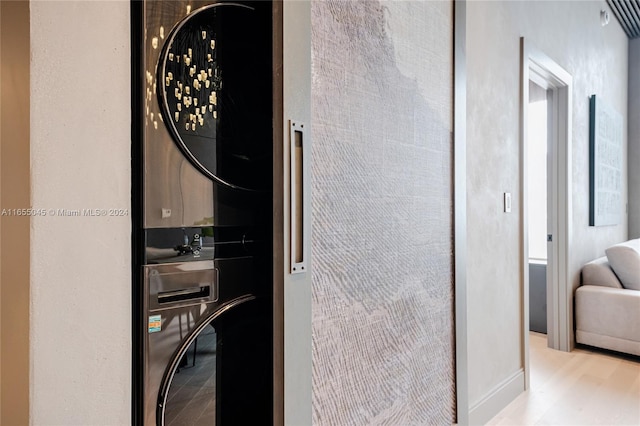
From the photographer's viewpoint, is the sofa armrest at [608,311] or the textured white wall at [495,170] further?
the sofa armrest at [608,311]

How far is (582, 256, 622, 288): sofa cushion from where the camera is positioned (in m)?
3.29

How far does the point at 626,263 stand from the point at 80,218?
379cm

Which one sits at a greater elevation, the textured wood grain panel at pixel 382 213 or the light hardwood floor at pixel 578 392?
the textured wood grain panel at pixel 382 213

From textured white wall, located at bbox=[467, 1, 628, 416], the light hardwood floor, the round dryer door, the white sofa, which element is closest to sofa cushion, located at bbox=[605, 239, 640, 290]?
the white sofa

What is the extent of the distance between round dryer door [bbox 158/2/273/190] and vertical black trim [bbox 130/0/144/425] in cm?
5

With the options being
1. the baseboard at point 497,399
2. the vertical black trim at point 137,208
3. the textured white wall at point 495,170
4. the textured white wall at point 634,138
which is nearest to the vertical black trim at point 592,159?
the textured white wall at point 495,170

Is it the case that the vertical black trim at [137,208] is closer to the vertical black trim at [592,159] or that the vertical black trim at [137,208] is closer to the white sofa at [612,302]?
the white sofa at [612,302]

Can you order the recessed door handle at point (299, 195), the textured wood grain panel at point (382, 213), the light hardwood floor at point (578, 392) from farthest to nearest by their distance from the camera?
the light hardwood floor at point (578, 392)
the textured wood grain panel at point (382, 213)
the recessed door handle at point (299, 195)

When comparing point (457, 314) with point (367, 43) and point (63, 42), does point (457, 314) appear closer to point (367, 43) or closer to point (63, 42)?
point (367, 43)

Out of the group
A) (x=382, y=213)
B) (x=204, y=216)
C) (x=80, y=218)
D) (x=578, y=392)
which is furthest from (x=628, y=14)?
(x=80, y=218)

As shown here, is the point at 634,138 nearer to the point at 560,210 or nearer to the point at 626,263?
the point at 626,263

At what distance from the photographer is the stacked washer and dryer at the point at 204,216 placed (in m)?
0.93

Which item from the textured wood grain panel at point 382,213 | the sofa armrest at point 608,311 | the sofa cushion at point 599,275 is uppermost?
the textured wood grain panel at point 382,213

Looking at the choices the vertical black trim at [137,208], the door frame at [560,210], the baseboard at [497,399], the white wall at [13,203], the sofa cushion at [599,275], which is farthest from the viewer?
the sofa cushion at [599,275]
